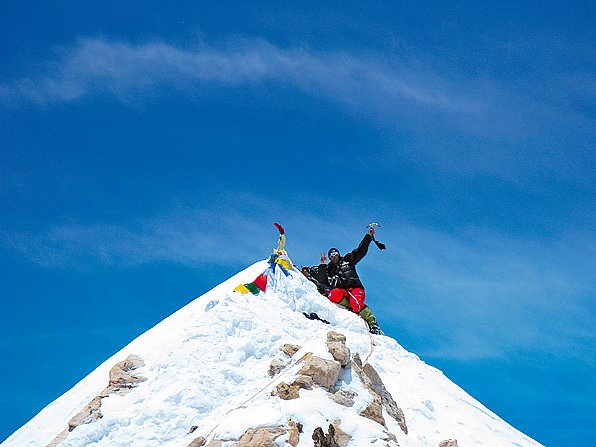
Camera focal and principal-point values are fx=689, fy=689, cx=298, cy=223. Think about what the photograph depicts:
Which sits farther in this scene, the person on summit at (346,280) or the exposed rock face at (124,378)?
the person on summit at (346,280)

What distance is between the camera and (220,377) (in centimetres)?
1595

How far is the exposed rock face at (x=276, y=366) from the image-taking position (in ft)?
51.7

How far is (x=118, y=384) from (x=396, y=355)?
8097 mm

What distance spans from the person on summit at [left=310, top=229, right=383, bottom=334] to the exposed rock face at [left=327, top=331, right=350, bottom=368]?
4.75 m

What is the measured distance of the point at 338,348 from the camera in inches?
615

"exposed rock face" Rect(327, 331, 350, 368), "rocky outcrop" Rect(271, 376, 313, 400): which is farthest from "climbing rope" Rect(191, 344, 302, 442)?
"exposed rock face" Rect(327, 331, 350, 368)

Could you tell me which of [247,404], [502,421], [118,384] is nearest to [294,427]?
[247,404]

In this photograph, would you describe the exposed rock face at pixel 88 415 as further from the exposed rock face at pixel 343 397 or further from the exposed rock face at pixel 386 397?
the exposed rock face at pixel 386 397

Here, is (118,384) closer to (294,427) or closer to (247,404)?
(247,404)

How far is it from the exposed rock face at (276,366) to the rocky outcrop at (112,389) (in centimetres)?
299

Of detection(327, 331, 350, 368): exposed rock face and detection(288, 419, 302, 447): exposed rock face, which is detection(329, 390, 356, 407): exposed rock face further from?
detection(288, 419, 302, 447): exposed rock face

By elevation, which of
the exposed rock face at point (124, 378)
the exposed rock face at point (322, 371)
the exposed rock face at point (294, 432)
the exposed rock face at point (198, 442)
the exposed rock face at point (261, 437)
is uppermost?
→ the exposed rock face at point (322, 371)

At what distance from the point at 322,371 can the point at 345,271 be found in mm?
7707

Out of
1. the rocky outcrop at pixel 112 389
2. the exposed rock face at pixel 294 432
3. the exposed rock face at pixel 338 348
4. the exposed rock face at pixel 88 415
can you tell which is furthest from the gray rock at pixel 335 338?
the exposed rock face at pixel 88 415
